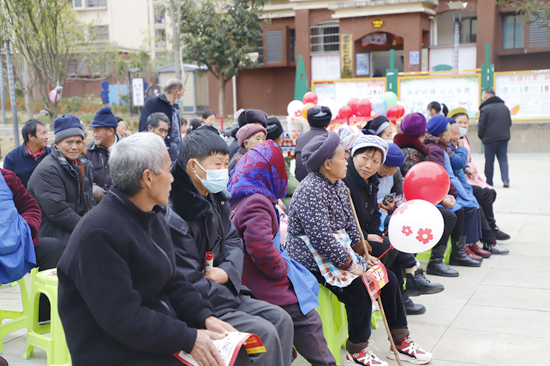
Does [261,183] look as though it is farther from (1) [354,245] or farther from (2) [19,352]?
(2) [19,352]

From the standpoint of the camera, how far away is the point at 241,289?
299 cm

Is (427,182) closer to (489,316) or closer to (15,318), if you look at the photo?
(489,316)

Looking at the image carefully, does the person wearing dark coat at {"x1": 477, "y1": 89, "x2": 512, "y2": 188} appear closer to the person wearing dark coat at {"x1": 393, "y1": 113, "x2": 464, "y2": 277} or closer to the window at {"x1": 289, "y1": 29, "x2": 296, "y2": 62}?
the person wearing dark coat at {"x1": 393, "y1": 113, "x2": 464, "y2": 277}

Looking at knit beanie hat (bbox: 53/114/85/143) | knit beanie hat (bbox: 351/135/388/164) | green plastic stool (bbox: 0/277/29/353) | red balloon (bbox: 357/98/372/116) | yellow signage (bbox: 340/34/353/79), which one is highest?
yellow signage (bbox: 340/34/353/79)

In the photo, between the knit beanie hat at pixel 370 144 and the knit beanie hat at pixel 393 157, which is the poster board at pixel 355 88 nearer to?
the knit beanie hat at pixel 393 157

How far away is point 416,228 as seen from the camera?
358 centimetres

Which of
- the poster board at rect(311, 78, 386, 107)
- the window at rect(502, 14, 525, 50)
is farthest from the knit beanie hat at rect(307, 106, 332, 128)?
the window at rect(502, 14, 525, 50)

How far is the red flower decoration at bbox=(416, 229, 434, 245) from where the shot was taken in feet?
11.7

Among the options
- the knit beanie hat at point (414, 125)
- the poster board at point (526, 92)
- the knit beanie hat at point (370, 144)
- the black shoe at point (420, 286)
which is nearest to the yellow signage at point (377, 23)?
the poster board at point (526, 92)

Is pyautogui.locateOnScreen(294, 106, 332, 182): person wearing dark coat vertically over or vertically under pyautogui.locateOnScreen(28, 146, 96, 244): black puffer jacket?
over

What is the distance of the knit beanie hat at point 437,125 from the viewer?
5.84 metres

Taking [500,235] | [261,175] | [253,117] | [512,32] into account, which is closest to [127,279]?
[261,175]

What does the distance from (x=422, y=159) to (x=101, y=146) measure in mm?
3218

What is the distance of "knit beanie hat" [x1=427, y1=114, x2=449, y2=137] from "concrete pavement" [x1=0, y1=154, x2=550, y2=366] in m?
1.51
